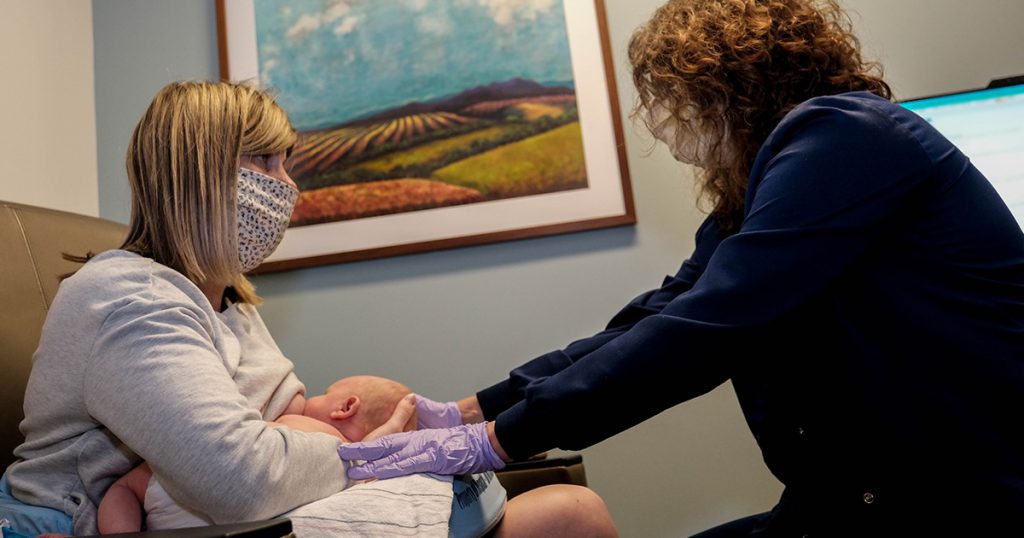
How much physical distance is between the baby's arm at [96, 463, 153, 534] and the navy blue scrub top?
21.6 inches

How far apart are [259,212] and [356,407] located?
Answer: 356 millimetres

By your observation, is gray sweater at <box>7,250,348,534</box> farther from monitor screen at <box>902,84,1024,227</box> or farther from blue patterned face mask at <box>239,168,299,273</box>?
monitor screen at <box>902,84,1024,227</box>

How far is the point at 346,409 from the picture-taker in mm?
1297

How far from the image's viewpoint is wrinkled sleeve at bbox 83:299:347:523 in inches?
35.9

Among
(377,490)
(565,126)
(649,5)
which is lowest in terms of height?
(377,490)

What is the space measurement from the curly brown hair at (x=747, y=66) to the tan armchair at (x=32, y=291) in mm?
683

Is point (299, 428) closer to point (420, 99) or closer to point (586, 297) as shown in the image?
point (586, 297)

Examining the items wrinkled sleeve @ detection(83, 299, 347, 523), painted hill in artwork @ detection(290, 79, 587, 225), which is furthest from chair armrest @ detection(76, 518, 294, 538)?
painted hill in artwork @ detection(290, 79, 587, 225)

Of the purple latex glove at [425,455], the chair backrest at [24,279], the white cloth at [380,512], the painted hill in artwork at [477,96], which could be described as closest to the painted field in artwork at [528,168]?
the painted hill in artwork at [477,96]

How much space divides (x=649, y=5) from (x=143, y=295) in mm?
1591

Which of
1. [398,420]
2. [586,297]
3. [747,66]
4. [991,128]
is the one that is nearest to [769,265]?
[747,66]

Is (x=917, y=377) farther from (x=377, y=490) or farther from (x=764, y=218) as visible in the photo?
(x=377, y=490)

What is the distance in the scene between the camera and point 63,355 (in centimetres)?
103

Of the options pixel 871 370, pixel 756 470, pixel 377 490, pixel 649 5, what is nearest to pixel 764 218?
pixel 871 370
